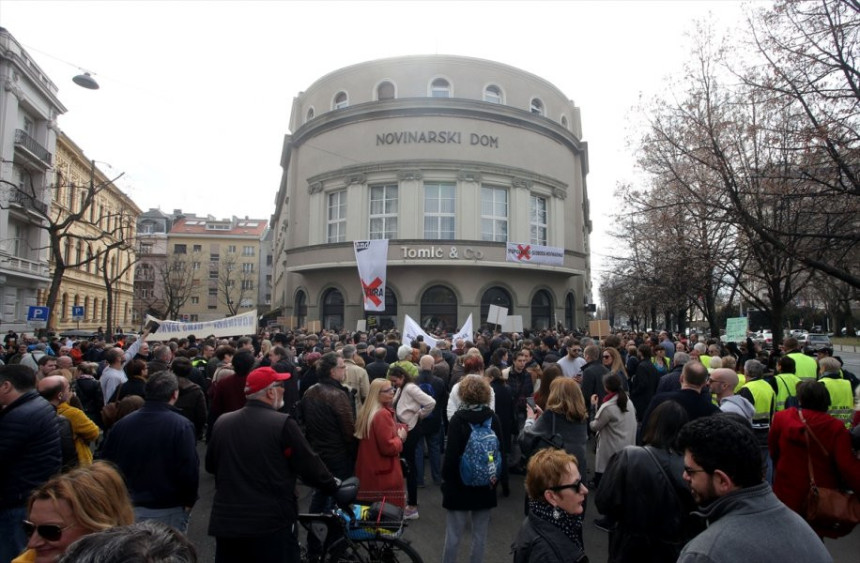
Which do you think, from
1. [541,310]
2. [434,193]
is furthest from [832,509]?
[541,310]

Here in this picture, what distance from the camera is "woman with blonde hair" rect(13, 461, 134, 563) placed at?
1.74 metres

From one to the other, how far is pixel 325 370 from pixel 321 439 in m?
0.74

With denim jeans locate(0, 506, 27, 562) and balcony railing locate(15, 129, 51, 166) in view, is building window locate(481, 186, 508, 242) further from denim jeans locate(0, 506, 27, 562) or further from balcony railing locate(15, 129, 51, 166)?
balcony railing locate(15, 129, 51, 166)

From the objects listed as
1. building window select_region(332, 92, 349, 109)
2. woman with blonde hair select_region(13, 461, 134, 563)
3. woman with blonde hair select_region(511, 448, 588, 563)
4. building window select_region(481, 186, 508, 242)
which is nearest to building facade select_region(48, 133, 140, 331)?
building window select_region(332, 92, 349, 109)

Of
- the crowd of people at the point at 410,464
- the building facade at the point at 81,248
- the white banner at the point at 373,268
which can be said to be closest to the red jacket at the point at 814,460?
the crowd of people at the point at 410,464

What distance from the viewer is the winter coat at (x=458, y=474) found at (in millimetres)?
4340

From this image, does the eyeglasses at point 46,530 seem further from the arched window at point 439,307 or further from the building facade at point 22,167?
the building facade at point 22,167

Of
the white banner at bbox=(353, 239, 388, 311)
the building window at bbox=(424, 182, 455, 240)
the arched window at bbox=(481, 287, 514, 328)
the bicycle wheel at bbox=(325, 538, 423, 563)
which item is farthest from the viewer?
the arched window at bbox=(481, 287, 514, 328)

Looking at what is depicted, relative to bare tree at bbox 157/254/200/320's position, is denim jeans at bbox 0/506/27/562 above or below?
below

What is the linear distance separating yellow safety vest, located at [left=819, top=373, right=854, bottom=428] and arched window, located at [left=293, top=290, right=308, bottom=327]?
86.9 feet

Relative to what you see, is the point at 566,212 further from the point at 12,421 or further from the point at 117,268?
the point at 117,268

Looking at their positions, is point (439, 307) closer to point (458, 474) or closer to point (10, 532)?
point (458, 474)

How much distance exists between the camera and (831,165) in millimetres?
9445

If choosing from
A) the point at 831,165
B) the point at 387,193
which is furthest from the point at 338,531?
the point at 387,193
